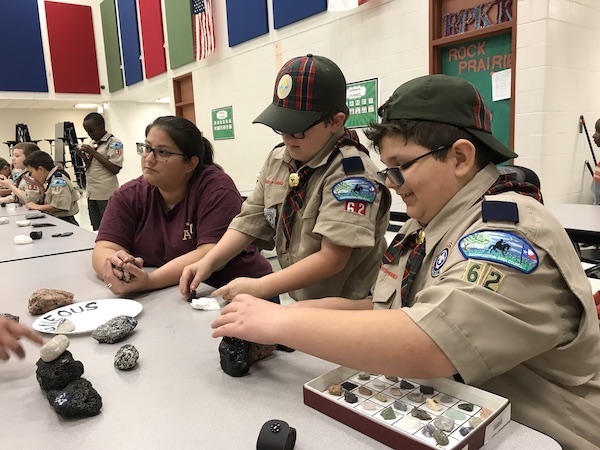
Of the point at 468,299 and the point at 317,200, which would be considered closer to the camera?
the point at 468,299

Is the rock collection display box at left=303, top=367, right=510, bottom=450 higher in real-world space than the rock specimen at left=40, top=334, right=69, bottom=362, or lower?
lower

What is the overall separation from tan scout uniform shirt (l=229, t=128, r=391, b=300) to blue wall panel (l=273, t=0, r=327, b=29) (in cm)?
350

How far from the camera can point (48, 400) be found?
0.83 metres

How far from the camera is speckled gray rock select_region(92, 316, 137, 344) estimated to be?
1.09 m

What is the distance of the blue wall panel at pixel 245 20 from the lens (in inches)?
211

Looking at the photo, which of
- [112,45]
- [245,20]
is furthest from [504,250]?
[112,45]

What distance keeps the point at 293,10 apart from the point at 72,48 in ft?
21.0

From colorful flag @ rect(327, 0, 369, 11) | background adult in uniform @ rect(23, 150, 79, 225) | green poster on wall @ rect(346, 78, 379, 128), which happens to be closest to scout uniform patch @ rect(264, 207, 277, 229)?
green poster on wall @ rect(346, 78, 379, 128)

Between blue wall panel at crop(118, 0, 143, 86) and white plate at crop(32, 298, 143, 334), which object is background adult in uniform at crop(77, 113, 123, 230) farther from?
white plate at crop(32, 298, 143, 334)

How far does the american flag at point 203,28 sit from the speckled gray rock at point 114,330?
5.71 meters

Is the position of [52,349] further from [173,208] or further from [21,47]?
[21,47]

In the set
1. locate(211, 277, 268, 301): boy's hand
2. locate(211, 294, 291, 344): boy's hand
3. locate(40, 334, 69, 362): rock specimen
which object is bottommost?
locate(211, 277, 268, 301): boy's hand

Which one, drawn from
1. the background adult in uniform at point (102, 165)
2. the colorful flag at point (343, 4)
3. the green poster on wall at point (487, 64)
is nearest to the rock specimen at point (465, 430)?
the green poster on wall at point (487, 64)

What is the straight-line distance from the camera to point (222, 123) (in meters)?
6.40
